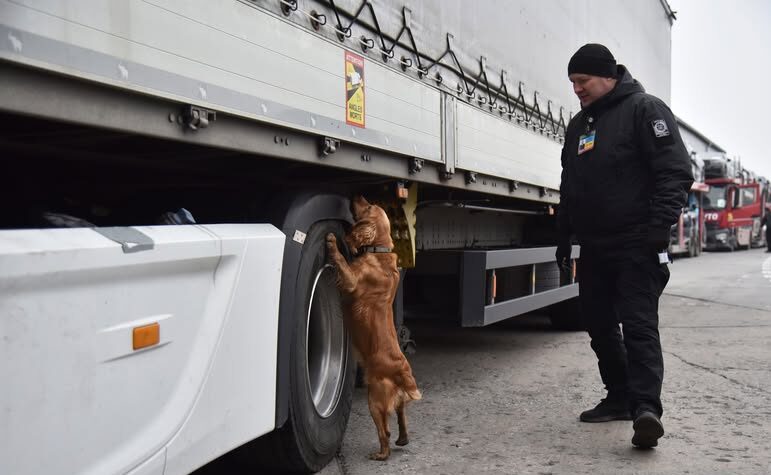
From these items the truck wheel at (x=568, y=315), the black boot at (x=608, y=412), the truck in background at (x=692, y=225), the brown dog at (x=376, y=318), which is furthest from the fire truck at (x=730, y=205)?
the brown dog at (x=376, y=318)

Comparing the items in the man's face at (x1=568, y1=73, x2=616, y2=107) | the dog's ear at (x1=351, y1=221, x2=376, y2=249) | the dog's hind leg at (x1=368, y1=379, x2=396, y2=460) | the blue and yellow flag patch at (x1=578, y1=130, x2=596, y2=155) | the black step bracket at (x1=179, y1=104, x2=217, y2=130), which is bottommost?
the dog's hind leg at (x1=368, y1=379, x2=396, y2=460)

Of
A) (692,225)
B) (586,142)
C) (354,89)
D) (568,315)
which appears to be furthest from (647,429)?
(692,225)

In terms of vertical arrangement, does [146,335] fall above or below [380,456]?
above

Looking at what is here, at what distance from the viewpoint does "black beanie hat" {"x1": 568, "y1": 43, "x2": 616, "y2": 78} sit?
13.1 ft

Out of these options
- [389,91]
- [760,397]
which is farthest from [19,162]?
[760,397]

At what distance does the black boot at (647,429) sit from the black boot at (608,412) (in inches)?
21.3

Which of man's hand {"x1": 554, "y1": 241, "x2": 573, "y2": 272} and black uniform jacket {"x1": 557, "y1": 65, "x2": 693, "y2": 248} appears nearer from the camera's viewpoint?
black uniform jacket {"x1": 557, "y1": 65, "x2": 693, "y2": 248}

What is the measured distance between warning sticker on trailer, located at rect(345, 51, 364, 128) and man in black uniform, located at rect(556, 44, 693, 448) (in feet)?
4.65

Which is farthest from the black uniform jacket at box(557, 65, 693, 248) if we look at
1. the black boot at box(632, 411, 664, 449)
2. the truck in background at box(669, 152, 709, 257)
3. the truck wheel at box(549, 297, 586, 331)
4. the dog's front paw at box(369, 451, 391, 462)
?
the truck in background at box(669, 152, 709, 257)

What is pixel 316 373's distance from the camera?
348 centimetres

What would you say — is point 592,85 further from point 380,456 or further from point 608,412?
point 380,456

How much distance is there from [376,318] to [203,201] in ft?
3.12

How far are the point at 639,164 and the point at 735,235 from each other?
29044mm

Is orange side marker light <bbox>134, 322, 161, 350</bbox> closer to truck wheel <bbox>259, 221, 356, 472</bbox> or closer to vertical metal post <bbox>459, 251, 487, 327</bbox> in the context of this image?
truck wheel <bbox>259, 221, 356, 472</bbox>
